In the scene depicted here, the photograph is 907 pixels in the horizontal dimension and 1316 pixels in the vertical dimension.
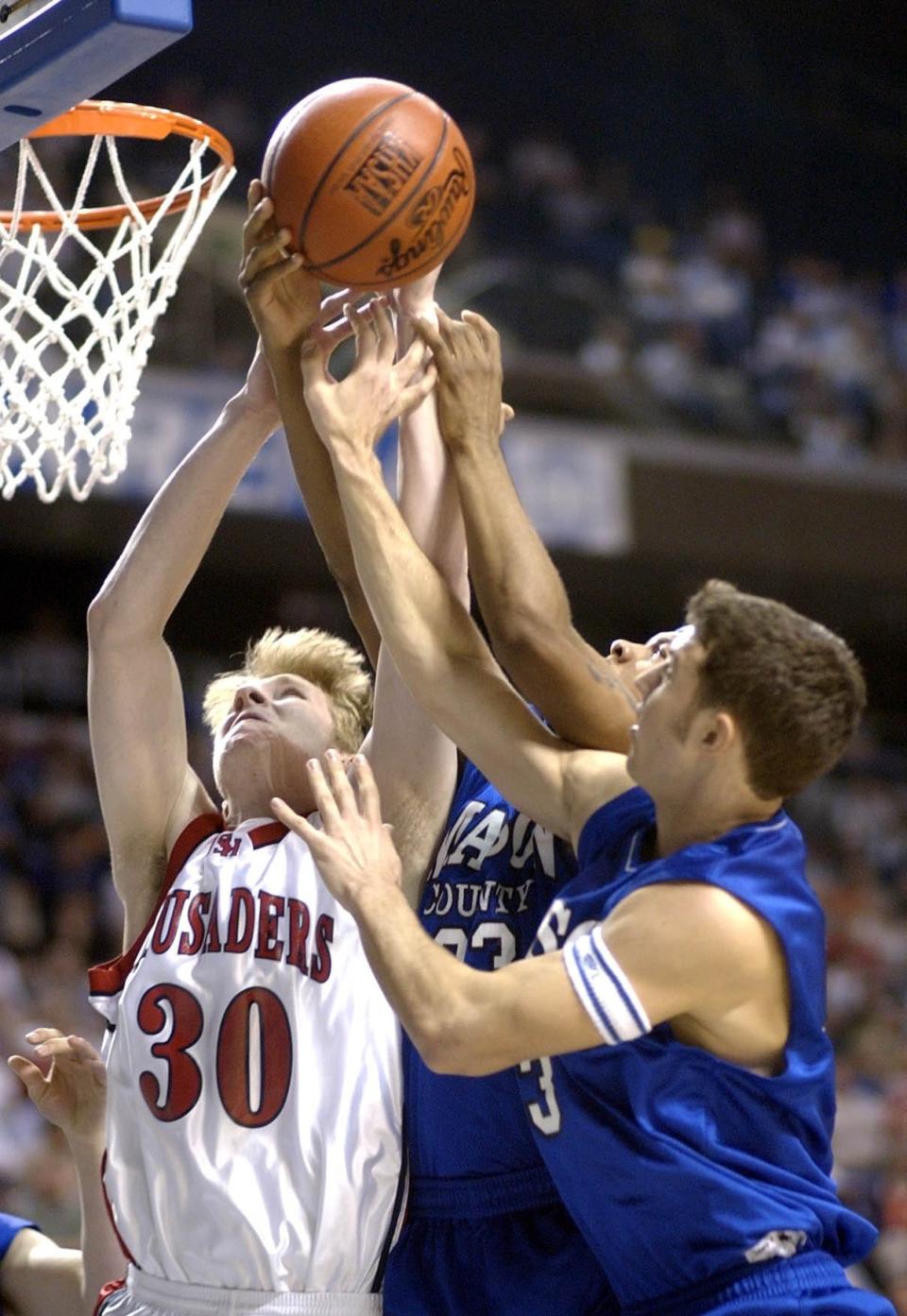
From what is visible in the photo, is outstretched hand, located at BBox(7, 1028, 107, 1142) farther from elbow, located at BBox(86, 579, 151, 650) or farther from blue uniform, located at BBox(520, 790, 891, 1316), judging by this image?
blue uniform, located at BBox(520, 790, 891, 1316)

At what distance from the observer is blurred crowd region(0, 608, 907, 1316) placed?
7.16 metres

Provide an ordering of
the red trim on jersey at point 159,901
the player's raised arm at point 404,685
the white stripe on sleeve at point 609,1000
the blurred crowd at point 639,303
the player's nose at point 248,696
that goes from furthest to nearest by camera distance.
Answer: the blurred crowd at point 639,303 < the player's nose at point 248,696 < the red trim on jersey at point 159,901 < the player's raised arm at point 404,685 < the white stripe on sleeve at point 609,1000

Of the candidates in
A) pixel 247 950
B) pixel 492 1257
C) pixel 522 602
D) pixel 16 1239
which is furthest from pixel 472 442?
pixel 16 1239

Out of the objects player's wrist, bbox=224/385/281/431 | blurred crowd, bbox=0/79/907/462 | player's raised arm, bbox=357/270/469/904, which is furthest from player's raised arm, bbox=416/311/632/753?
blurred crowd, bbox=0/79/907/462

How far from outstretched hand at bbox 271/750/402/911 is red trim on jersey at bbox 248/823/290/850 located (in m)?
0.48

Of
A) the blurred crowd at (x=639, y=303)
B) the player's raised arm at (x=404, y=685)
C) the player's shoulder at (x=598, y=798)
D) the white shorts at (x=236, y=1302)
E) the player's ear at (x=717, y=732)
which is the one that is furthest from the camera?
the blurred crowd at (x=639, y=303)

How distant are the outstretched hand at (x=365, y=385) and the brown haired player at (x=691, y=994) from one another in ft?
1.85

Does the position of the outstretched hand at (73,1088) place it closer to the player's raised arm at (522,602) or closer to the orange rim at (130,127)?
the player's raised arm at (522,602)

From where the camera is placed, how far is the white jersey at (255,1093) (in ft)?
9.28

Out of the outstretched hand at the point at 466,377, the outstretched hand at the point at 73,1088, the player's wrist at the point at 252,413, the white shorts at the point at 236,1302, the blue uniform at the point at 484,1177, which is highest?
the outstretched hand at the point at 466,377

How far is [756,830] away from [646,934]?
0.27m

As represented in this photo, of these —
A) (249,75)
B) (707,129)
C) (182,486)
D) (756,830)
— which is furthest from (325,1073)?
(707,129)

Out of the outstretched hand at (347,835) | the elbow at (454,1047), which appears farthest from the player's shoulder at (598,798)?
the elbow at (454,1047)

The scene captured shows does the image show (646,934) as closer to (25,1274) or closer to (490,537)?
(490,537)
